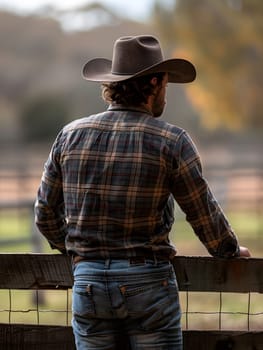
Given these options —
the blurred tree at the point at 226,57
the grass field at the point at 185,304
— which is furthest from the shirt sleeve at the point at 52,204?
the blurred tree at the point at 226,57

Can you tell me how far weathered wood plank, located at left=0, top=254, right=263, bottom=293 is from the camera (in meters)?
3.45

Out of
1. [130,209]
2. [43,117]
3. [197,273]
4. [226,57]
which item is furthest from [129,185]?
[43,117]

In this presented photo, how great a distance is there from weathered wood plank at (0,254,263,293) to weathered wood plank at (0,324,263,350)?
204mm

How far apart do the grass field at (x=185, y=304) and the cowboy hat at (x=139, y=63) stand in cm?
100

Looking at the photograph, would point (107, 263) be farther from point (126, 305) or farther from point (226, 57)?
point (226, 57)

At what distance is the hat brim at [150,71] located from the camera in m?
3.01

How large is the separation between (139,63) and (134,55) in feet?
0.14

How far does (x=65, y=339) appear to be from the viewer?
3.60 m

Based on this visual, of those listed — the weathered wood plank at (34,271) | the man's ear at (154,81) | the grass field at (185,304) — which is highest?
the man's ear at (154,81)

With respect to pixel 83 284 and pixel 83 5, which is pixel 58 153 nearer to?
pixel 83 284

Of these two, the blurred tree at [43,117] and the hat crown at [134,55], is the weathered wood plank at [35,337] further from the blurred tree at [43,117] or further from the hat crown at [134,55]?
the blurred tree at [43,117]

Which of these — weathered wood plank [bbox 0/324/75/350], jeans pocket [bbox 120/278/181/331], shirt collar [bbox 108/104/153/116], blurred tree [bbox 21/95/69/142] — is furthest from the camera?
blurred tree [bbox 21/95/69/142]

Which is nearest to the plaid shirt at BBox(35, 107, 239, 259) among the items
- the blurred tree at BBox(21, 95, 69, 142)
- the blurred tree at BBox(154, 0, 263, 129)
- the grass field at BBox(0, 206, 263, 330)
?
the grass field at BBox(0, 206, 263, 330)

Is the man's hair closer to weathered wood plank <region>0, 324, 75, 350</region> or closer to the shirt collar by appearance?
the shirt collar
